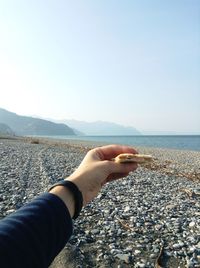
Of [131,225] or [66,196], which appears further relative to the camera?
[131,225]

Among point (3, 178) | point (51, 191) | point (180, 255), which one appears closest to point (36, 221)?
point (51, 191)

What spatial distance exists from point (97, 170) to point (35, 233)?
0.92 m

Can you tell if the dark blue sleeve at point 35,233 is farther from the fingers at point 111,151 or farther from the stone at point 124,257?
the stone at point 124,257

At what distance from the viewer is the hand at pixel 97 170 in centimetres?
232

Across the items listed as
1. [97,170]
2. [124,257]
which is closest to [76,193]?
[97,170]

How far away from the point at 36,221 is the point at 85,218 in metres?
8.21

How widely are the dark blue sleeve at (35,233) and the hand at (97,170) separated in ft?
1.38

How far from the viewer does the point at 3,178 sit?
16.3 metres

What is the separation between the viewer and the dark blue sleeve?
1511 mm

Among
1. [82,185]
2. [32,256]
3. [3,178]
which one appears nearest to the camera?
[32,256]

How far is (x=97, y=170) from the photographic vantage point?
2.49 m

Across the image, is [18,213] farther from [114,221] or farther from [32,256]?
[114,221]

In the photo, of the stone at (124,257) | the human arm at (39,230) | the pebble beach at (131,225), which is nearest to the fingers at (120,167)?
the human arm at (39,230)

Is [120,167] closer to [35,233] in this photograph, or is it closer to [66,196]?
[66,196]
